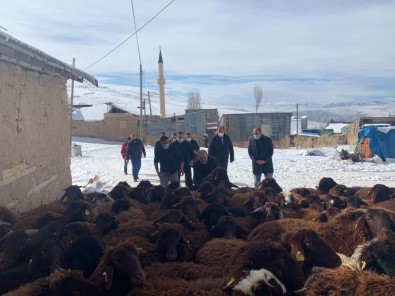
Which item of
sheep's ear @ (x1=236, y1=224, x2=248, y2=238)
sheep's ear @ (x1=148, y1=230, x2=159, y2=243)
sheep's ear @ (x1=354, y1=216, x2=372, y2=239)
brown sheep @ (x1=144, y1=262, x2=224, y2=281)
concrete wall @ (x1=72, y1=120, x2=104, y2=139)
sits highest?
concrete wall @ (x1=72, y1=120, x2=104, y2=139)

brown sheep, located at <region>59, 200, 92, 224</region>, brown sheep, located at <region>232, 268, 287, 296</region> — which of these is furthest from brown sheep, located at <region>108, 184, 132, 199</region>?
brown sheep, located at <region>232, 268, 287, 296</region>

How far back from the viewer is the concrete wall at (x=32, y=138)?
8.38 metres

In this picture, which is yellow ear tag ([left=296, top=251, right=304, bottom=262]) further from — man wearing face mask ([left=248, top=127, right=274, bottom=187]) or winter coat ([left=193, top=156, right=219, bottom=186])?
man wearing face mask ([left=248, top=127, right=274, bottom=187])

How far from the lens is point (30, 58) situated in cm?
881

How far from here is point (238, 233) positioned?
7.07 m

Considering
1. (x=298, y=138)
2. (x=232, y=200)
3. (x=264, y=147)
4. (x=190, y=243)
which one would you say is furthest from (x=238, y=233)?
(x=298, y=138)

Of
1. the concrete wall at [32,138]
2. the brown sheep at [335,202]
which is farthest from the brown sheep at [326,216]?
the concrete wall at [32,138]

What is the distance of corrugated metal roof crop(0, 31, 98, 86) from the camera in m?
7.45

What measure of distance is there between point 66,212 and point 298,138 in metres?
32.4

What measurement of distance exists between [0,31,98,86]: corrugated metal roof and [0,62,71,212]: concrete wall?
7.7 inches

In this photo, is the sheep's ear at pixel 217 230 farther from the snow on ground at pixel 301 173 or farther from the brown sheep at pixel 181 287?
the snow on ground at pixel 301 173

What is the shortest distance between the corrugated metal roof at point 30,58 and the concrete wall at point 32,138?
195mm

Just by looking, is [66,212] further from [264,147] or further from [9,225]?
[264,147]

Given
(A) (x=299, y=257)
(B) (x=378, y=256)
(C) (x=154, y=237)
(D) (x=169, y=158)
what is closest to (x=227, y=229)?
(C) (x=154, y=237)
